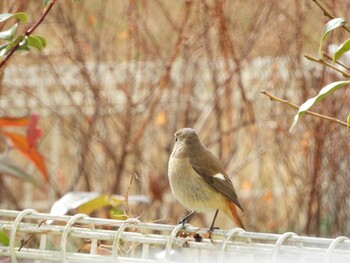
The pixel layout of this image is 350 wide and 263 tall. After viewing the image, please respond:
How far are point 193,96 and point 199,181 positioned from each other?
970 mm

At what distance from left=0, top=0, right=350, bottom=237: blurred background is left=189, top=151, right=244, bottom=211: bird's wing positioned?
41 cm

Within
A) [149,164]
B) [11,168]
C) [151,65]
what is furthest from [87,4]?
[11,168]

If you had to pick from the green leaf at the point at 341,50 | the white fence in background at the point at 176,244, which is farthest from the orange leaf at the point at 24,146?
the green leaf at the point at 341,50

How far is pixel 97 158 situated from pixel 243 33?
2.86 feet

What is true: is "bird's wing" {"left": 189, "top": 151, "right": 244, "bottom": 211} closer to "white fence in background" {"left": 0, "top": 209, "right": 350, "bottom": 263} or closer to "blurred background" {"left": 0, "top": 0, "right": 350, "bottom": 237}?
"blurred background" {"left": 0, "top": 0, "right": 350, "bottom": 237}

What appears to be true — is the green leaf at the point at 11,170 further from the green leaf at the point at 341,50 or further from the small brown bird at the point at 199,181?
the green leaf at the point at 341,50

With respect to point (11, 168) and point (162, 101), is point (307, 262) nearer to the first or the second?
point (11, 168)

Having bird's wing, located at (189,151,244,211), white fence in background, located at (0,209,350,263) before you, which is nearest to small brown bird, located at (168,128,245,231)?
bird's wing, located at (189,151,244,211)

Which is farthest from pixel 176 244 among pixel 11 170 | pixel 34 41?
pixel 11 170

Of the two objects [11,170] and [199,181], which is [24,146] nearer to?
[11,170]

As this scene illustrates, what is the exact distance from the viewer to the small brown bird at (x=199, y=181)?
266 centimetres

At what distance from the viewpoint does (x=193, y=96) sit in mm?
3643

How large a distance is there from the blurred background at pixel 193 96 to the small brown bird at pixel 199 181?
39 cm

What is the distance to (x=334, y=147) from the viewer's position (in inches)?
118
